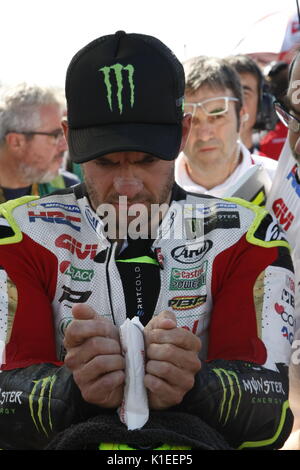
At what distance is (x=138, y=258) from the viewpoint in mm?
2148

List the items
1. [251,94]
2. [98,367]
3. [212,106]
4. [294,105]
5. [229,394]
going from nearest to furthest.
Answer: [98,367], [229,394], [294,105], [212,106], [251,94]

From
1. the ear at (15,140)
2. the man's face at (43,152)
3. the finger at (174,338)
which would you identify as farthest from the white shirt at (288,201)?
the ear at (15,140)

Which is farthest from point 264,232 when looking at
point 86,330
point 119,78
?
point 86,330

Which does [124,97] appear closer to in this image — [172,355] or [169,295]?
[169,295]

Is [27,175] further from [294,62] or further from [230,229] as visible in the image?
[230,229]

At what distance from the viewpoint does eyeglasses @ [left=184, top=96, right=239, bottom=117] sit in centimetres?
395

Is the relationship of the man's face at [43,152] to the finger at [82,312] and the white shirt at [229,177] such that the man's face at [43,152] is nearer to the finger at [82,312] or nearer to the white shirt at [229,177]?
the white shirt at [229,177]

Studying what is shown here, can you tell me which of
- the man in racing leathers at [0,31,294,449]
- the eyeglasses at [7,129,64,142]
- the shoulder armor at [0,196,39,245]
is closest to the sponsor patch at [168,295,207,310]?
the man in racing leathers at [0,31,294,449]

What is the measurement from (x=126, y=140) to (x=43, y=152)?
2.71 m

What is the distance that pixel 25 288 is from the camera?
205 cm

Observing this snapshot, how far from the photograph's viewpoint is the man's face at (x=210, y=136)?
3.96 meters

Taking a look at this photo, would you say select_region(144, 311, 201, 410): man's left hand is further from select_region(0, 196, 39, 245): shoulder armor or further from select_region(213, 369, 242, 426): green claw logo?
select_region(0, 196, 39, 245): shoulder armor

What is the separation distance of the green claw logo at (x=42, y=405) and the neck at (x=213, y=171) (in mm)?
2299

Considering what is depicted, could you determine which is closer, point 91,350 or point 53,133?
point 91,350
